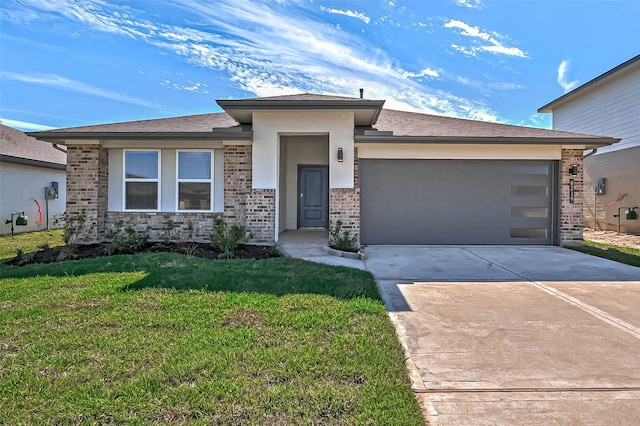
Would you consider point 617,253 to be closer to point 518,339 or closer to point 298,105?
point 518,339

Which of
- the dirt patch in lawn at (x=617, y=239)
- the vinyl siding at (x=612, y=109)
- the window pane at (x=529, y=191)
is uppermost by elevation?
the vinyl siding at (x=612, y=109)

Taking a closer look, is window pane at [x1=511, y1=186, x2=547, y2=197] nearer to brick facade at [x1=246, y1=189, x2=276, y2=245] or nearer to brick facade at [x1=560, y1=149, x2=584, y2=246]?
brick facade at [x1=560, y1=149, x2=584, y2=246]

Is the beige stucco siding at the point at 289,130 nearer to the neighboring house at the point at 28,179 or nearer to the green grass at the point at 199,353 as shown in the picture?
the green grass at the point at 199,353

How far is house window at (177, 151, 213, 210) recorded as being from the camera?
30.6 ft

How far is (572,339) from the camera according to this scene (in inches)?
139

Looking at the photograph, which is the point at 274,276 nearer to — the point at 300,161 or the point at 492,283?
the point at 492,283

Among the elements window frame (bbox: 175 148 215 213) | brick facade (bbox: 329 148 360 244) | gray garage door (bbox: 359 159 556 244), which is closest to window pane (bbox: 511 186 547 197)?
gray garage door (bbox: 359 159 556 244)

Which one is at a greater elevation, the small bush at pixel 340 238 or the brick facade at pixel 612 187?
the brick facade at pixel 612 187

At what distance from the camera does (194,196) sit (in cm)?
937

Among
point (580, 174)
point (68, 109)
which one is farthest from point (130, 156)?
point (580, 174)

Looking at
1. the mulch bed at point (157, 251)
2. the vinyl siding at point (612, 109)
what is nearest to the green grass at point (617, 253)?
the vinyl siding at point (612, 109)

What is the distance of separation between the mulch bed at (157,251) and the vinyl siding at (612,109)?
1411cm

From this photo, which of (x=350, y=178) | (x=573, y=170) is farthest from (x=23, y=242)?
(x=573, y=170)

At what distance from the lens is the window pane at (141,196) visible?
9.41 m
